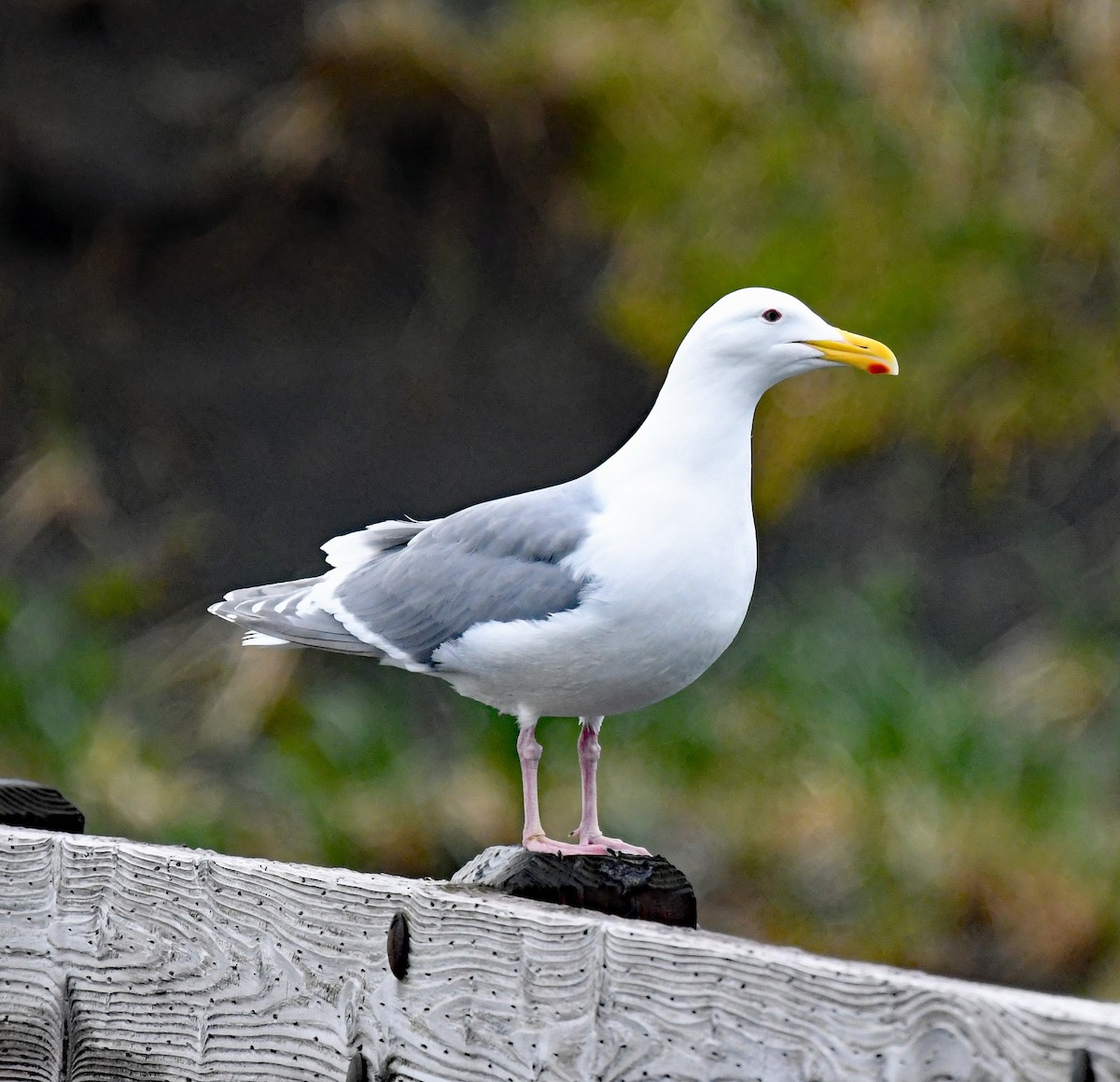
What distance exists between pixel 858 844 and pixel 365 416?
2102mm

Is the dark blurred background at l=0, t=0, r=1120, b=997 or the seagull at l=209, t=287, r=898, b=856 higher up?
the dark blurred background at l=0, t=0, r=1120, b=997

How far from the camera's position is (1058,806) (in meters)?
3.51

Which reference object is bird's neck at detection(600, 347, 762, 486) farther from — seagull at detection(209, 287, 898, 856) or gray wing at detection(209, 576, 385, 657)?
gray wing at detection(209, 576, 385, 657)

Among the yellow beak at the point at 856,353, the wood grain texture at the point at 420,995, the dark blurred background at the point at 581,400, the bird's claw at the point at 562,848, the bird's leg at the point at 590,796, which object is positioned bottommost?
the wood grain texture at the point at 420,995

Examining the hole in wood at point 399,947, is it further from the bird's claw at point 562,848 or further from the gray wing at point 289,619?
the gray wing at point 289,619

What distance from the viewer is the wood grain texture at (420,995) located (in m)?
1.02

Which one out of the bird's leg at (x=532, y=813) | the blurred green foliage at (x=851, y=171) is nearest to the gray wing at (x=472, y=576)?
the bird's leg at (x=532, y=813)

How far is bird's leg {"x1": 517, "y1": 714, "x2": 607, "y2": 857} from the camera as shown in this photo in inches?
60.8

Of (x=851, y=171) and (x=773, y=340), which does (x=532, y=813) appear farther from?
(x=851, y=171)

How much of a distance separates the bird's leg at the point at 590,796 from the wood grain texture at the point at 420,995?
1.03ft

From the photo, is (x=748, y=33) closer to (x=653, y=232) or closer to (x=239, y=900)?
(x=653, y=232)

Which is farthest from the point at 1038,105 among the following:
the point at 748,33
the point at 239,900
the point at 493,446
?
the point at 239,900

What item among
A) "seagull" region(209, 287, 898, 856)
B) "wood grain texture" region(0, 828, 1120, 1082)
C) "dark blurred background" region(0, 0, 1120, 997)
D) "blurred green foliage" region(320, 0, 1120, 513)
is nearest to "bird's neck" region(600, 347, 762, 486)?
"seagull" region(209, 287, 898, 856)

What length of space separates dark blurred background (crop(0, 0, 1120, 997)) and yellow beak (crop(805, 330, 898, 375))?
1.89 meters
